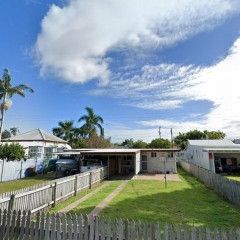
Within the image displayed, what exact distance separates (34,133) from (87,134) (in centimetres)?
1735

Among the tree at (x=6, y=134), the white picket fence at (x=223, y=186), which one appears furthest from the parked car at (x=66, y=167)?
the tree at (x=6, y=134)

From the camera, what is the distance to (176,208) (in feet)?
46.0

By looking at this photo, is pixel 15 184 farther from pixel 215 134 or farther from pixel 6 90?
pixel 215 134

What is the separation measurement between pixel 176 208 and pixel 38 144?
1248 inches

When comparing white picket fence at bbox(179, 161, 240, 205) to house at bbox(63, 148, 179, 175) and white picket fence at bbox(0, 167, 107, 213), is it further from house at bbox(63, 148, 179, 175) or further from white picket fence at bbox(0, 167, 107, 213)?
house at bbox(63, 148, 179, 175)

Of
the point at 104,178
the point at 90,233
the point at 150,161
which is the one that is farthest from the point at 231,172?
the point at 90,233

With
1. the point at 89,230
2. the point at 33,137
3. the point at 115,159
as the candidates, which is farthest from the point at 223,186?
the point at 33,137

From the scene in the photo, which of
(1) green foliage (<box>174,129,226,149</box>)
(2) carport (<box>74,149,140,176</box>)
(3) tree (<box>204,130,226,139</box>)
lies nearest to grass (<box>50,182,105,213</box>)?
(2) carport (<box>74,149,140,176</box>)

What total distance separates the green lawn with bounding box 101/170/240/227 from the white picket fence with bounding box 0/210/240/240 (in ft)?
17.0

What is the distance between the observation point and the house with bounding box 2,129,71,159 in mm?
41300

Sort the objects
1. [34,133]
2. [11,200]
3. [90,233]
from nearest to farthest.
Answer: [90,233]
[11,200]
[34,133]

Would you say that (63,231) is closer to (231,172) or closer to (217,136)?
(231,172)

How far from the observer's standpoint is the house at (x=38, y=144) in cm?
4130

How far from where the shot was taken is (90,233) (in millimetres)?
6723
